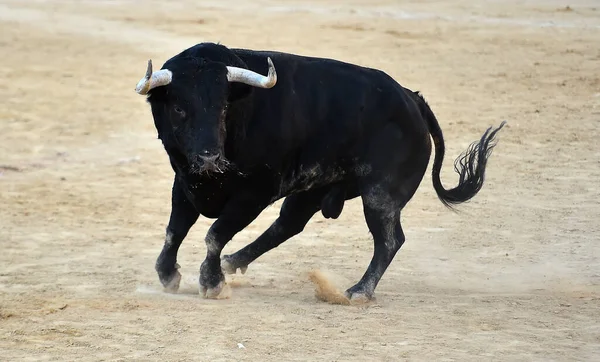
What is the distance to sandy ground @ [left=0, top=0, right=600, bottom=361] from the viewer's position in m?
7.36

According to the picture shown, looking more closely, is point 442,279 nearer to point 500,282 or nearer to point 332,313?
point 500,282

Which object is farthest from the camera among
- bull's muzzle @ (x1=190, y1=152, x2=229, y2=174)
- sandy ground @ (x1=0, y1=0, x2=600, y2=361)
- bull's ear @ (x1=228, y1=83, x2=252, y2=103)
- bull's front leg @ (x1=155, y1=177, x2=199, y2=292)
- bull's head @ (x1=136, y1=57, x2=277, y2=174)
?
bull's front leg @ (x1=155, y1=177, x2=199, y2=292)

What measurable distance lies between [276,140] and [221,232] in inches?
26.6

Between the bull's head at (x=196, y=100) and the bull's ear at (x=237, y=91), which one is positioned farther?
the bull's ear at (x=237, y=91)

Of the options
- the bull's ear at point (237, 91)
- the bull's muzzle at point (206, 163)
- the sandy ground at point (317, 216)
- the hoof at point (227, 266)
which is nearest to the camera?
the sandy ground at point (317, 216)

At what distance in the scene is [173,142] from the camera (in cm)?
801

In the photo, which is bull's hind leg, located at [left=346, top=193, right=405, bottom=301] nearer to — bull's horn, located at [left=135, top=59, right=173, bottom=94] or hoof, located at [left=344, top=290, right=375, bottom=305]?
hoof, located at [left=344, top=290, right=375, bottom=305]

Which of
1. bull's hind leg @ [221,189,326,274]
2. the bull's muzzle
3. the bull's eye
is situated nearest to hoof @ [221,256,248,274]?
bull's hind leg @ [221,189,326,274]

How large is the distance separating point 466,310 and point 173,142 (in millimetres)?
2070

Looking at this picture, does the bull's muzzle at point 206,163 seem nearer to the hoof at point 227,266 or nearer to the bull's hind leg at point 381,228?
the bull's hind leg at point 381,228

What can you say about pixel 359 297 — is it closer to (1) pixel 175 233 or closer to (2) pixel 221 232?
(2) pixel 221 232

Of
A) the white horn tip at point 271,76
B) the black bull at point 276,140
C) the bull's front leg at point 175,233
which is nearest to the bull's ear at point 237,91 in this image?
the black bull at point 276,140

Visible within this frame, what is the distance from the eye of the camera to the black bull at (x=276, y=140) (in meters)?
7.93

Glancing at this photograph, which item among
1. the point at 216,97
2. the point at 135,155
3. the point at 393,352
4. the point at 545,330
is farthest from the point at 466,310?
the point at 135,155
